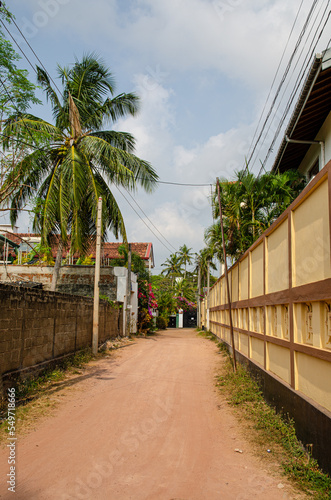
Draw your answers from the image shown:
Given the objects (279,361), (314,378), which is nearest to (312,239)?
(314,378)

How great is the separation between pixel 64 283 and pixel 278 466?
1509 cm

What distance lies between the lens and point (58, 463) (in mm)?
4262

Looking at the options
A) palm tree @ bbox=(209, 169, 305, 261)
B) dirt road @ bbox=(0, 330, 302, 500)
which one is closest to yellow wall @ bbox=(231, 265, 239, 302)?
palm tree @ bbox=(209, 169, 305, 261)

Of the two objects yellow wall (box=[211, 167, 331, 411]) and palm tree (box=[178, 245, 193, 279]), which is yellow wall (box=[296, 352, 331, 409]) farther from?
palm tree (box=[178, 245, 193, 279])

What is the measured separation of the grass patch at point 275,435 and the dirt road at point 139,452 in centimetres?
20

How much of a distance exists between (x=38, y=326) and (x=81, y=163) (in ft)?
23.9

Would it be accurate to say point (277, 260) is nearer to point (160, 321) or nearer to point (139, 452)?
point (139, 452)

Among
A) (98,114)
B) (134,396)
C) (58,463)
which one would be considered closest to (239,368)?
(134,396)

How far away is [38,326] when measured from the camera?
27.0ft

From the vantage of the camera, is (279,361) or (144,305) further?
(144,305)

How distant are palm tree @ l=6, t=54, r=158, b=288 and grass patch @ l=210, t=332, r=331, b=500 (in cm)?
794

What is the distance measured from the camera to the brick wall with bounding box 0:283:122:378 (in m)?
6.75

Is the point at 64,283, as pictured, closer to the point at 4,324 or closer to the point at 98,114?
the point at 98,114

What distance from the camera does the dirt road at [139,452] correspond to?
3680 millimetres
